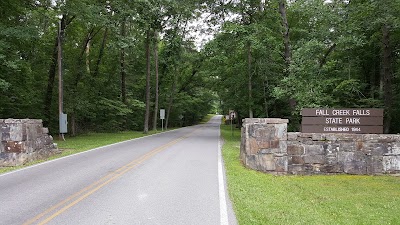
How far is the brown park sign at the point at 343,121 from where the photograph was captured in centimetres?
1127

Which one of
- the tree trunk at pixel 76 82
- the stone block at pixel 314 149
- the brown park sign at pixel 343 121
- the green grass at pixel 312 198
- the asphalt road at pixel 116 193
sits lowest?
the green grass at pixel 312 198

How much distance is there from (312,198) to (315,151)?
12.2ft

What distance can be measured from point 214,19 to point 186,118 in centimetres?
3816

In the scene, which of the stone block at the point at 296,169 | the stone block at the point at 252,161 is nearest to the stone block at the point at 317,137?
the stone block at the point at 296,169

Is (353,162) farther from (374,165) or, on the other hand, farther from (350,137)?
(350,137)

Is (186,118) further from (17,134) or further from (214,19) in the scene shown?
(17,134)

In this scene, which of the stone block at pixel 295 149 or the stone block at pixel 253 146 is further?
the stone block at pixel 295 149

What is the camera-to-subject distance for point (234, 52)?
24.5 m

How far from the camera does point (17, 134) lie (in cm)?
1135

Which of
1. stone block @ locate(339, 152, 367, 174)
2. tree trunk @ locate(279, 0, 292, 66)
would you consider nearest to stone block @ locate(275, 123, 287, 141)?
stone block @ locate(339, 152, 367, 174)

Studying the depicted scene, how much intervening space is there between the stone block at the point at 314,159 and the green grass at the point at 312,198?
52cm

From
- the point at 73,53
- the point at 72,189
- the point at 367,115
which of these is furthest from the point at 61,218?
the point at 73,53

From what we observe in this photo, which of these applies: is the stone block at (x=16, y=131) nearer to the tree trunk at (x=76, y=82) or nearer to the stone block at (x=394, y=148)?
the stone block at (x=394, y=148)

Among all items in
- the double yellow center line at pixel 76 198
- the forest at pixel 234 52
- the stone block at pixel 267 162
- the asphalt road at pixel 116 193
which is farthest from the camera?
the forest at pixel 234 52
